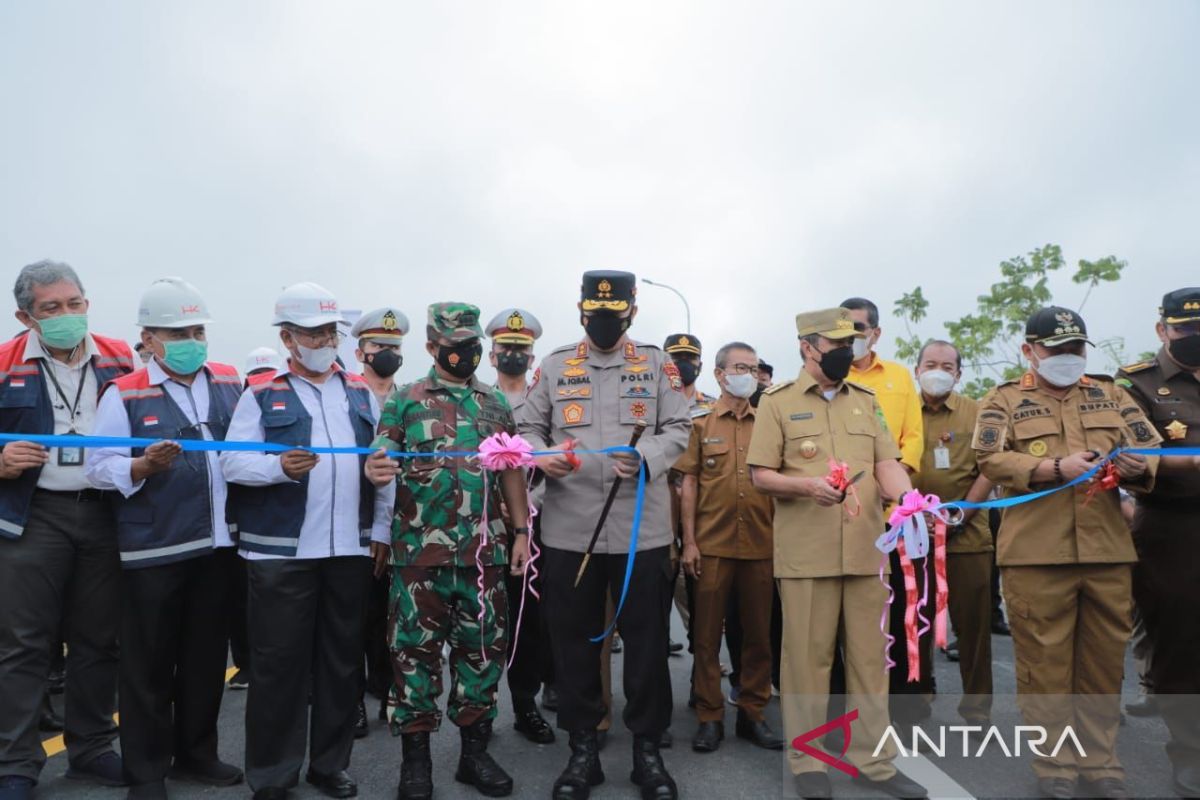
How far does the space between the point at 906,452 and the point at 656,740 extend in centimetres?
236

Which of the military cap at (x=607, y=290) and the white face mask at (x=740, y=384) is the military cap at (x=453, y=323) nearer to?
the military cap at (x=607, y=290)

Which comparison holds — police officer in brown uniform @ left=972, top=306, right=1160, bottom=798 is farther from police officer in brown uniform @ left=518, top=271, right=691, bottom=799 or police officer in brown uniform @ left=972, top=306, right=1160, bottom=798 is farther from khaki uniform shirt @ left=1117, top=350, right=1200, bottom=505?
police officer in brown uniform @ left=518, top=271, right=691, bottom=799

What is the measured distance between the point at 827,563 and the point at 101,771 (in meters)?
3.84

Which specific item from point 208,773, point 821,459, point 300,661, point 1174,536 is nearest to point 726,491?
point 821,459

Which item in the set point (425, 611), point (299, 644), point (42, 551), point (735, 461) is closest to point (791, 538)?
point (735, 461)

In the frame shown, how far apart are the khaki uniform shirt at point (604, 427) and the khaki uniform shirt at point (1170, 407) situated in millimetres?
2501

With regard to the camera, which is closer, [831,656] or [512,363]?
[831,656]

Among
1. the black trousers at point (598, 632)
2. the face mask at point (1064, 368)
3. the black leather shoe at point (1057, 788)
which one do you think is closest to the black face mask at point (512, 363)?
the black trousers at point (598, 632)

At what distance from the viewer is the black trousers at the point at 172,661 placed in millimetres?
3973

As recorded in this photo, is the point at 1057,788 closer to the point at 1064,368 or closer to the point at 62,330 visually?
the point at 1064,368

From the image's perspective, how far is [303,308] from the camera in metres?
4.14

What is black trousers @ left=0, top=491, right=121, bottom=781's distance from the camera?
12.8 feet

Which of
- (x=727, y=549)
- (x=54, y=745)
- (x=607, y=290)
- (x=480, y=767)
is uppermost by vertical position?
(x=607, y=290)

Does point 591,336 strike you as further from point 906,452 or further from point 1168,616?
point 1168,616
